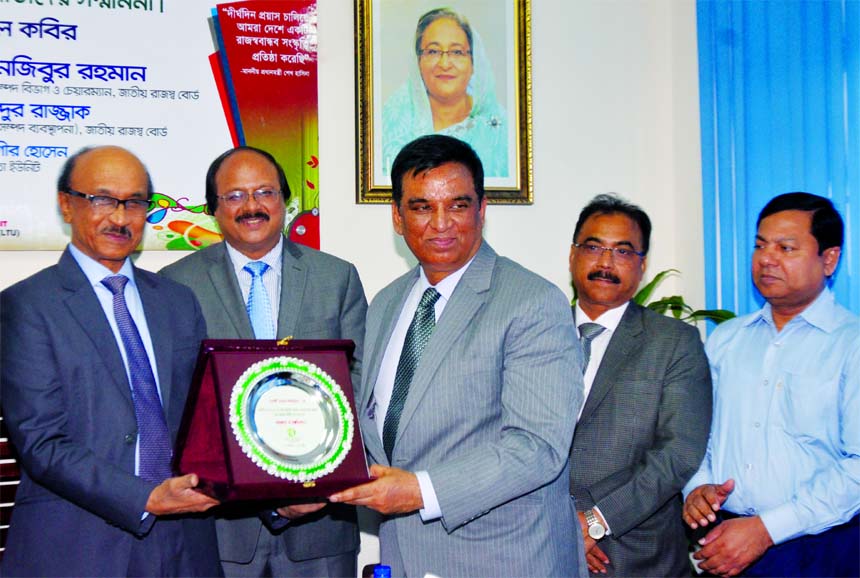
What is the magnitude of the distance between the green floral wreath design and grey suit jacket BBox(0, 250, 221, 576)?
1.33 ft

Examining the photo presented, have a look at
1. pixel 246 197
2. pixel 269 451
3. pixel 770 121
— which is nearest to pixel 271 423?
pixel 269 451

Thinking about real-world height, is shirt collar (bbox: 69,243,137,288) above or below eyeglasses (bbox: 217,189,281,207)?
below

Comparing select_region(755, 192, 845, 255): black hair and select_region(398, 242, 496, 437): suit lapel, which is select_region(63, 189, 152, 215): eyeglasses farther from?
select_region(755, 192, 845, 255): black hair

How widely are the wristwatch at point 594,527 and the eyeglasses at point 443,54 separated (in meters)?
2.31

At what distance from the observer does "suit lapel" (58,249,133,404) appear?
2.26m

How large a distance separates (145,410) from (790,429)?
187 centimetres

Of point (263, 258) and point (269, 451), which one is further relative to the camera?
point (263, 258)

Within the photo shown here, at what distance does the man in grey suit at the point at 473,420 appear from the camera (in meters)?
2.07

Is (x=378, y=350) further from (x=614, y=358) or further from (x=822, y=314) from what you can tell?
(x=822, y=314)

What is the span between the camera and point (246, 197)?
9.52 ft

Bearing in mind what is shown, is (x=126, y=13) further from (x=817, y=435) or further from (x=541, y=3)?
(x=817, y=435)

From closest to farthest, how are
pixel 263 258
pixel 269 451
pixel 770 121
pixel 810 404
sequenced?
pixel 269 451, pixel 810 404, pixel 263 258, pixel 770 121

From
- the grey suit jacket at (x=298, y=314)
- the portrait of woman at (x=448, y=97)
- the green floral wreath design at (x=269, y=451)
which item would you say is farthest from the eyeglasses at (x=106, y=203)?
the portrait of woman at (x=448, y=97)

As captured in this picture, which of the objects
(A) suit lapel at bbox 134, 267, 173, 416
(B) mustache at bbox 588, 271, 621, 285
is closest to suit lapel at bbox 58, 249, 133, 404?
(A) suit lapel at bbox 134, 267, 173, 416
